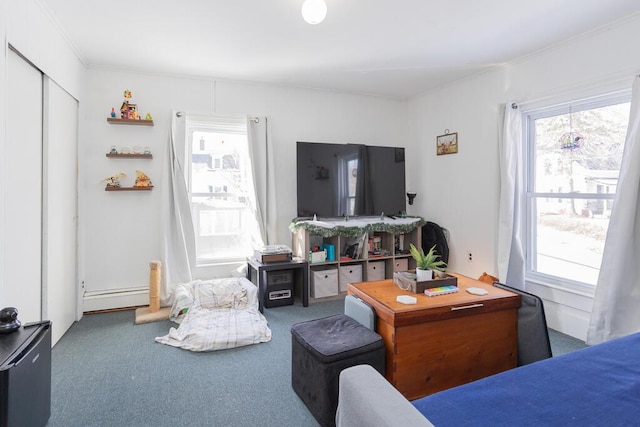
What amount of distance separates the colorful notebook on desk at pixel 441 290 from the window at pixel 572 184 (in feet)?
5.05

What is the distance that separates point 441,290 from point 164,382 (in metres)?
1.82

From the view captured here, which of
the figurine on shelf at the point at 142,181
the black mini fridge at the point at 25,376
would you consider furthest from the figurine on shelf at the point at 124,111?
the black mini fridge at the point at 25,376

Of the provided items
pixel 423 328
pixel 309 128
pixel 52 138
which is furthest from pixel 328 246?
pixel 52 138

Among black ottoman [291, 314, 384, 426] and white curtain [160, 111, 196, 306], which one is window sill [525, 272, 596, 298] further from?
white curtain [160, 111, 196, 306]

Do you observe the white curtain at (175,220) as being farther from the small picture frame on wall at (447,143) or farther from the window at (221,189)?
the small picture frame on wall at (447,143)

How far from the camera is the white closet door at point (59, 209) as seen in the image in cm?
253

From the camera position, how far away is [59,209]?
9.15ft

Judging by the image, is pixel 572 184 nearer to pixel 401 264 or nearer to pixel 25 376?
pixel 401 264

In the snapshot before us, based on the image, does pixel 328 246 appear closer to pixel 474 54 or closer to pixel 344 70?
pixel 344 70

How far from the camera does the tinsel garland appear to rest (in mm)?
3715

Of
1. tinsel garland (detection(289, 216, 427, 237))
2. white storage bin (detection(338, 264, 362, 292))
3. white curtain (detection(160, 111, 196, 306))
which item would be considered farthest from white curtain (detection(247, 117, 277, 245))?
white storage bin (detection(338, 264, 362, 292))

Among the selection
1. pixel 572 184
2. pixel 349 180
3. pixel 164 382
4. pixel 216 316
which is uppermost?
pixel 349 180

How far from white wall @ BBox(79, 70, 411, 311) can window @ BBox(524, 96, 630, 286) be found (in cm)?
253

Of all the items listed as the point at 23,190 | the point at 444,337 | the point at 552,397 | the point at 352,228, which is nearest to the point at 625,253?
the point at 444,337
